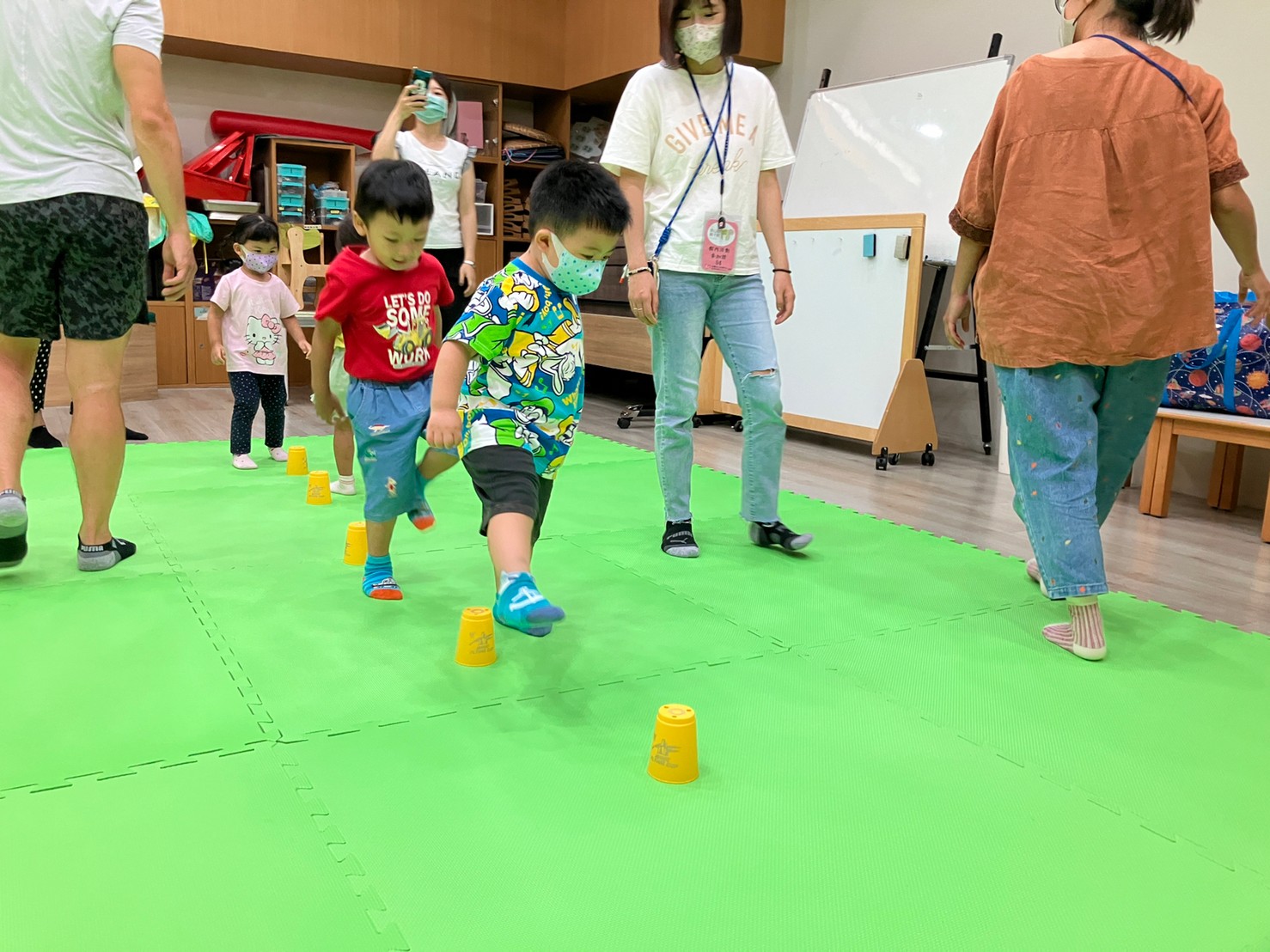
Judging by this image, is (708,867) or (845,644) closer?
(708,867)

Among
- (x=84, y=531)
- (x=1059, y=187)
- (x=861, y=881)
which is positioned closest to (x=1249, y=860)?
(x=861, y=881)

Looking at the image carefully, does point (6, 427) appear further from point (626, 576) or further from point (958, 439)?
point (958, 439)

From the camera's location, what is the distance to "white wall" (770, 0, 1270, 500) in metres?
3.63

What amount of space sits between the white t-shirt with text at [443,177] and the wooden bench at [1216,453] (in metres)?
2.66

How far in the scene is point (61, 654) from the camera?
185cm

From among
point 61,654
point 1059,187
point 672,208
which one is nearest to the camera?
point 61,654

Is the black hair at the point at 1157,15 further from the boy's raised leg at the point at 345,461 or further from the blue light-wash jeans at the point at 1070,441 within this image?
the boy's raised leg at the point at 345,461

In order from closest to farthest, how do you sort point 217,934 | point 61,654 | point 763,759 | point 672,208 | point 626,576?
point 217,934 → point 763,759 → point 61,654 → point 626,576 → point 672,208

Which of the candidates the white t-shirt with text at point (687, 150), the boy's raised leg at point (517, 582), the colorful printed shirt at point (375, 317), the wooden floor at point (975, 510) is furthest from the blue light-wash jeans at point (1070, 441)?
the colorful printed shirt at point (375, 317)

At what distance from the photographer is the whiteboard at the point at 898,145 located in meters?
4.53

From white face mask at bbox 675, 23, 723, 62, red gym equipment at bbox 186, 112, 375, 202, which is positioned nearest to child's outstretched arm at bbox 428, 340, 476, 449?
white face mask at bbox 675, 23, 723, 62

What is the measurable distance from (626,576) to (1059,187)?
1.31 m

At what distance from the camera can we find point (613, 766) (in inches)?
58.8

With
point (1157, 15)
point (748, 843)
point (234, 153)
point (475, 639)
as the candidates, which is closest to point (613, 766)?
point (748, 843)
